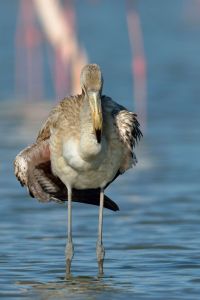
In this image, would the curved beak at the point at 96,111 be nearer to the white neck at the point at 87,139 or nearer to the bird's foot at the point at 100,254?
the white neck at the point at 87,139

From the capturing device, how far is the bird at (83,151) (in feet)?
27.8

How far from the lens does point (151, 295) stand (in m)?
7.83

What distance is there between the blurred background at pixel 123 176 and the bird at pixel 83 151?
439 millimetres

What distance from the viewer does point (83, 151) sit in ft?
28.0

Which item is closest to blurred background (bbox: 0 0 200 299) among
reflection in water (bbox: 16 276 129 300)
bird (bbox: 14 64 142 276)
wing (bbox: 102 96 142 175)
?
reflection in water (bbox: 16 276 129 300)

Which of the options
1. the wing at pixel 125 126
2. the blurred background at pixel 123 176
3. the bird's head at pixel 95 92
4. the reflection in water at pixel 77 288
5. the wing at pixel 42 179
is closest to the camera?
the reflection in water at pixel 77 288

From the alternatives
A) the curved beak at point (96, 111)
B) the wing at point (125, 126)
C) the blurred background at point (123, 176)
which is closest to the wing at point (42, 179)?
the blurred background at point (123, 176)

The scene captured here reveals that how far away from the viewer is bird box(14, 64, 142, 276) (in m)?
8.47

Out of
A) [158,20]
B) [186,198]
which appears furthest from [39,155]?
[158,20]

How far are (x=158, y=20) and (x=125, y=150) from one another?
813 inches

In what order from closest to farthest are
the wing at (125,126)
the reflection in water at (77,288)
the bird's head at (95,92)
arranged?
the reflection in water at (77,288) → the bird's head at (95,92) → the wing at (125,126)

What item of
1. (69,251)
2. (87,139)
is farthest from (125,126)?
(69,251)

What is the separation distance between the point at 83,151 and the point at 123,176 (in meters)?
4.77

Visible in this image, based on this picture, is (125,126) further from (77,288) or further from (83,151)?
(77,288)
